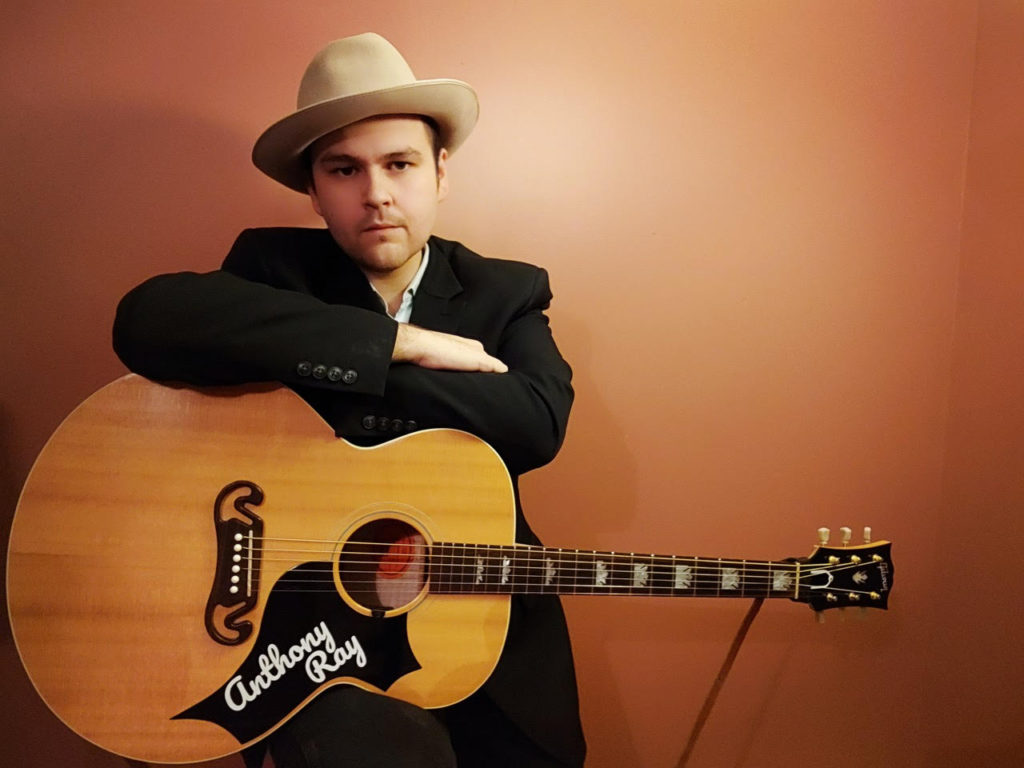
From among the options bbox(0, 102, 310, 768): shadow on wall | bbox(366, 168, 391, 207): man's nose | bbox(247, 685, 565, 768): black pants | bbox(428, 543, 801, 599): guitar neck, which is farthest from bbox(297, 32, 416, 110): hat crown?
bbox(247, 685, 565, 768): black pants

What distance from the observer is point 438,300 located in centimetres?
147

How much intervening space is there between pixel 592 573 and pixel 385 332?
0.55 meters

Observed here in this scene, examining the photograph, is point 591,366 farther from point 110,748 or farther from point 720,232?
point 110,748

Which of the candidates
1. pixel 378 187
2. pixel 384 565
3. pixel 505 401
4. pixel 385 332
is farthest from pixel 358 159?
pixel 384 565

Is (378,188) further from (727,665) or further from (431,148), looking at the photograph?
(727,665)

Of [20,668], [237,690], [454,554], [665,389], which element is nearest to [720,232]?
[665,389]

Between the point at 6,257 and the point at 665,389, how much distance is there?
1599 millimetres

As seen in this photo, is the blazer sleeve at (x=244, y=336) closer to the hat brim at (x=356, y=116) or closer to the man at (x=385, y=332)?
the man at (x=385, y=332)

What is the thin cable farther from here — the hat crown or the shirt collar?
the hat crown

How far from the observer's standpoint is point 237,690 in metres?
1.12

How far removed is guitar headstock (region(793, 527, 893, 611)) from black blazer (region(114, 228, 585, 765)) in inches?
19.4

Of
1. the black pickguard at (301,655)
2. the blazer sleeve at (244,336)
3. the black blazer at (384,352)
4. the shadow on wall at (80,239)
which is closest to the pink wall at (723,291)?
the shadow on wall at (80,239)

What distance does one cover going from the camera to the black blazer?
1152mm

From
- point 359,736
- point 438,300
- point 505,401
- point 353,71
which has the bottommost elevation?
point 359,736
